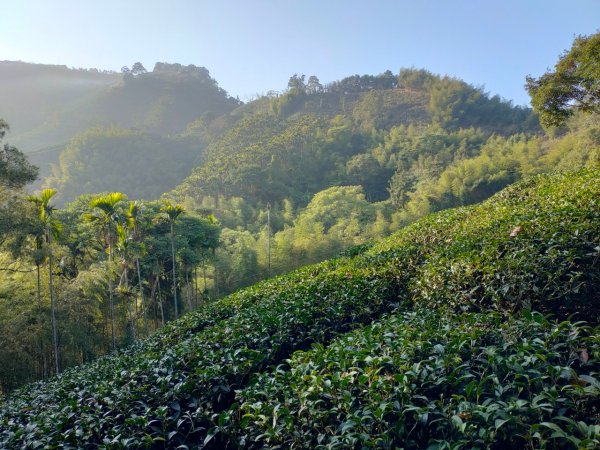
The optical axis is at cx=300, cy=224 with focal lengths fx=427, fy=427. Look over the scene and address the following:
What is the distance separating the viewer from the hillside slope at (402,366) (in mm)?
1967

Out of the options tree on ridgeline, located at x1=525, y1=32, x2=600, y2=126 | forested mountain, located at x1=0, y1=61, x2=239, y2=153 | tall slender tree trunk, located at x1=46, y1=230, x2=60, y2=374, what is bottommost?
tall slender tree trunk, located at x1=46, y1=230, x2=60, y2=374

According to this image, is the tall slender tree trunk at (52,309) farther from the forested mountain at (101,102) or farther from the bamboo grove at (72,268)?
the forested mountain at (101,102)

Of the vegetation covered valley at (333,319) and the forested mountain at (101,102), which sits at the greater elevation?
the forested mountain at (101,102)

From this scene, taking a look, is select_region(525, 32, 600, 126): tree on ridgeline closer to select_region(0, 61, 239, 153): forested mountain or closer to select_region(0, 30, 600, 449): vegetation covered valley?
select_region(0, 30, 600, 449): vegetation covered valley

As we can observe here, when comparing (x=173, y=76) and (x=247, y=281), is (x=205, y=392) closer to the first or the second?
(x=247, y=281)

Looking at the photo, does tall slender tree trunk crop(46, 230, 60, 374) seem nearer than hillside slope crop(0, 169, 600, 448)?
No

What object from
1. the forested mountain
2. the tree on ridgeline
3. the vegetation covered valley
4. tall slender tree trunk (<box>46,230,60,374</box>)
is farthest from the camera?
the forested mountain

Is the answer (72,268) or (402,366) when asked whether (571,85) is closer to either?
(402,366)

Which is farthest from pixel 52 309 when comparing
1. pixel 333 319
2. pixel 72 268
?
pixel 333 319

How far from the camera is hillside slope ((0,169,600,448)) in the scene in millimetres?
1967

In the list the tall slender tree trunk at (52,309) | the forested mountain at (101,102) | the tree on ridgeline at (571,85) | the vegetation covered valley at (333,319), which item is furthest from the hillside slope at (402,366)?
the forested mountain at (101,102)

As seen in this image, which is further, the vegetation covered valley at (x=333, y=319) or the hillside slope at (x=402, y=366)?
the vegetation covered valley at (x=333, y=319)

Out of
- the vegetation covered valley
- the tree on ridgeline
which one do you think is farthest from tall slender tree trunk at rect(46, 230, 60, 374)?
the tree on ridgeline

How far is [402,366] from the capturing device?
2355 mm
